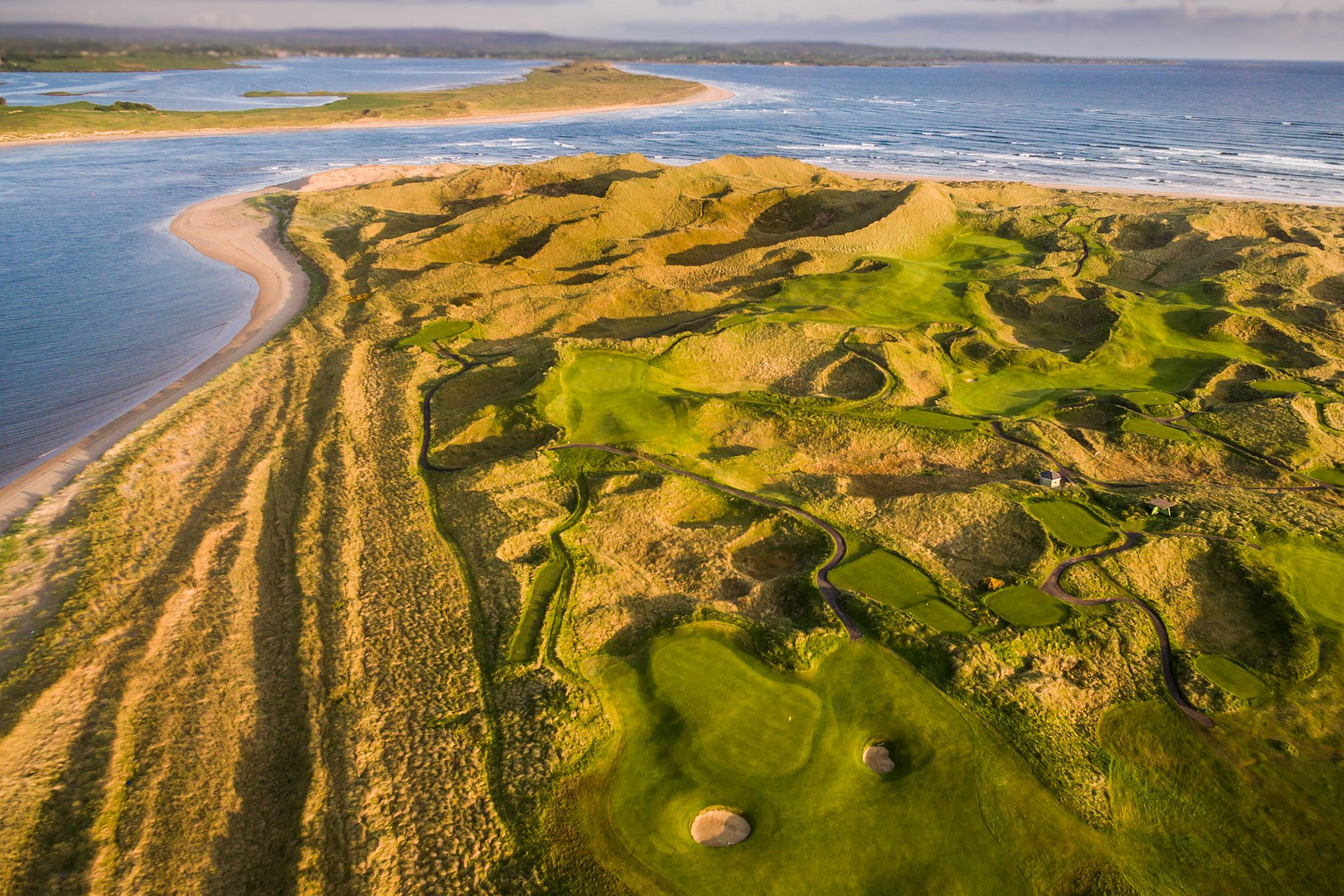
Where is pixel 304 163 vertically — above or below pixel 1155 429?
above

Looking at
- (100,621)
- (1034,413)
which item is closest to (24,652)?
(100,621)

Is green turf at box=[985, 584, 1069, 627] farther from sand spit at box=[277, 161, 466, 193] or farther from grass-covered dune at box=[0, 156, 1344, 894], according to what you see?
sand spit at box=[277, 161, 466, 193]

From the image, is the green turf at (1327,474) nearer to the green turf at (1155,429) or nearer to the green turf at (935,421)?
the green turf at (1155,429)

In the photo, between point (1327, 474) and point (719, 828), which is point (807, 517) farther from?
point (1327, 474)

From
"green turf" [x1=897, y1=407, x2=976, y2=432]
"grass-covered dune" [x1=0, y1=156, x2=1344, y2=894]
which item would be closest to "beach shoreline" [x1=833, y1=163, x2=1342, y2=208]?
"grass-covered dune" [x1=0, y1=156, x2=1344, y2=894]

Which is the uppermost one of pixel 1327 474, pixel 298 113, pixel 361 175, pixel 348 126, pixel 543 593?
pixel 298 113

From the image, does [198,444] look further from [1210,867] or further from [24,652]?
[1210,867]

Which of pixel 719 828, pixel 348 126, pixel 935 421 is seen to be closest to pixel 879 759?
pixel 719 828
